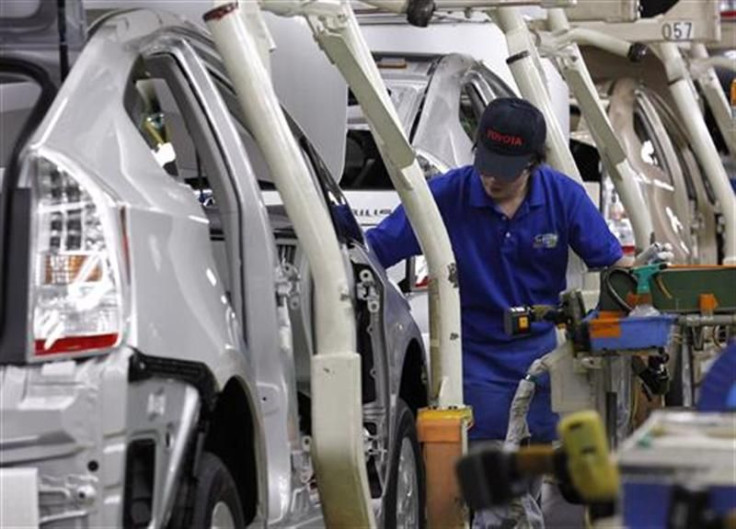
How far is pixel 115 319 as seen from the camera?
221 inches

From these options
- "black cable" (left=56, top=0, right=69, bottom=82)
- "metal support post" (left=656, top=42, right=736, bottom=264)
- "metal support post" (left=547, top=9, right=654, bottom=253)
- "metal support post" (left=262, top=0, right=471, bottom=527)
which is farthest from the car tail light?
"metal support post" (left=656, top=42, right=736, bottom=264)

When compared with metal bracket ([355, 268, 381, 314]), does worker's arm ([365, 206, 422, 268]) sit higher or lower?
higher

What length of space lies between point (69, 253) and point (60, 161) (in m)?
0.26

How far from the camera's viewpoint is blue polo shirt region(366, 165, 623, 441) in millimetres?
8773

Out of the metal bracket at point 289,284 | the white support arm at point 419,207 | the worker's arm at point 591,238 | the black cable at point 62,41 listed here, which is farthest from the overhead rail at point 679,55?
the black cable at point 62,41

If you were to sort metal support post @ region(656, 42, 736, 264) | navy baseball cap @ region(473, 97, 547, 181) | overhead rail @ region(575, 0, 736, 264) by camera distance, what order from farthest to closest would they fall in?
overhead rail @ region(575, 0, 736, 264) < metal support post @ region(656, 42, 736, 264) < navy baseball cap @ region(473, 97, 547, 181)

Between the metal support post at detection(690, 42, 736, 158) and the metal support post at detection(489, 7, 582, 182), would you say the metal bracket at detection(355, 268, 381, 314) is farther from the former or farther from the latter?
the metal support post at detection(690, 42, 736, 158)

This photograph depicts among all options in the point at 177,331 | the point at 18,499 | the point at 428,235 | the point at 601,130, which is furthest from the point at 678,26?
the point at 18,499

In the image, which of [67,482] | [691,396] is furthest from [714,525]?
[691,396]

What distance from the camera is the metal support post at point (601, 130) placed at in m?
11.6

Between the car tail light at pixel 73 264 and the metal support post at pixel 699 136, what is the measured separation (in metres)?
9.27

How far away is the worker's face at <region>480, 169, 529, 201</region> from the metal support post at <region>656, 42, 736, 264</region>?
5929 millimetres

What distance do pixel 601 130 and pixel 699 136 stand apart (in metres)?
3.87

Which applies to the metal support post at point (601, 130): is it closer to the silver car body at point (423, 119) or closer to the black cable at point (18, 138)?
the silver car body at point (423, 119)
